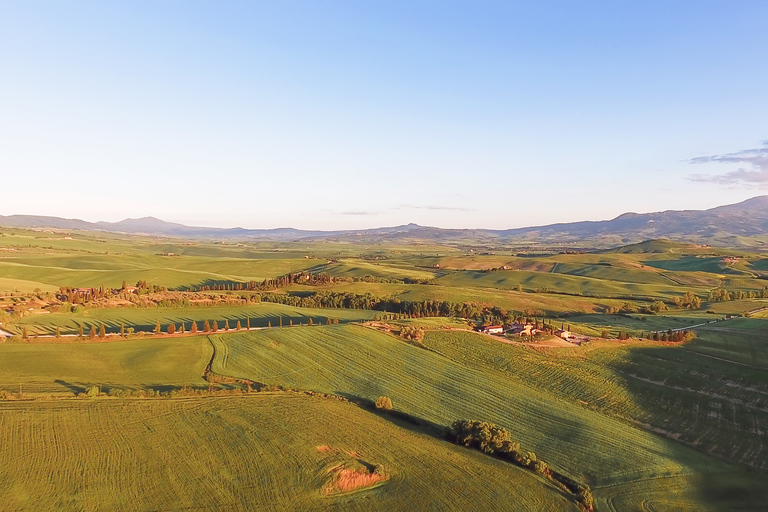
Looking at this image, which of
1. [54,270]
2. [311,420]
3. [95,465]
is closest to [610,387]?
[311,420]

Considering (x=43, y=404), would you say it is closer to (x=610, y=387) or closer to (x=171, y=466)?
(x=171, y=466)

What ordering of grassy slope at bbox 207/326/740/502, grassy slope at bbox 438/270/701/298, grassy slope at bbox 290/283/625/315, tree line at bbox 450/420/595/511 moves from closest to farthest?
tree line at bbox 450/420/595/511
grassy slope at bbox 207/326/740/502
grassy slope at bbox 290/283/625/315
grassy slope at bbox 438/270/701/298

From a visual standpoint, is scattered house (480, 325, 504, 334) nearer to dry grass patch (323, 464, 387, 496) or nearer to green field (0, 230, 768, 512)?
green field (0, 230, 768, 512)

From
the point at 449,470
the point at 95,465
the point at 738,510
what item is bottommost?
the point at 738,510

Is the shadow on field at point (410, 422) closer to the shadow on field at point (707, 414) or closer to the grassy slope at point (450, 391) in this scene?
the grassy slope at point (450, 391)

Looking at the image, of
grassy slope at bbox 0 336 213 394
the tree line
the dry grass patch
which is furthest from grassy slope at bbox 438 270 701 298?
the dry grass patch

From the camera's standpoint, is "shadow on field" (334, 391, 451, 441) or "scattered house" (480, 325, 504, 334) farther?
"scattered house" (480, 325, 504, 334)

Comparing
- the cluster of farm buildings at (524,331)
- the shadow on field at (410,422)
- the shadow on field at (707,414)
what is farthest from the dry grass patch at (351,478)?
the cluster of farm buildings at (524,331)
